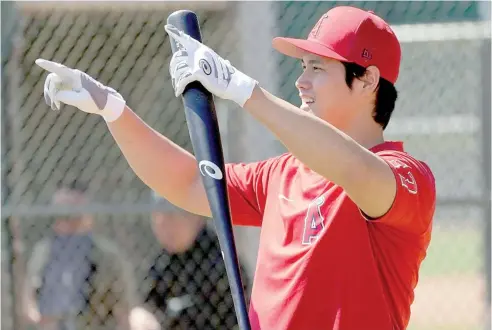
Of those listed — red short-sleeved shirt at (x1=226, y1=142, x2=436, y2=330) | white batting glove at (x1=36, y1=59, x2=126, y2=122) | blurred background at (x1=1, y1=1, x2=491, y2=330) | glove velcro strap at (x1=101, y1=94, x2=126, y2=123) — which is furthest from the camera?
blurred background at (x1=1, y1=1, x2=491, y2=330)

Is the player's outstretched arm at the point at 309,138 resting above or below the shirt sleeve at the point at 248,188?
above

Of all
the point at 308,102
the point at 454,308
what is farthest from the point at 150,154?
the point at 454,308

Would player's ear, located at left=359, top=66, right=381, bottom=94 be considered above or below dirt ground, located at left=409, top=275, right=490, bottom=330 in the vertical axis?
above

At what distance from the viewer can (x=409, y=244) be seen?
2.61 meters

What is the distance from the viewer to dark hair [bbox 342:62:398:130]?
8.83 feet

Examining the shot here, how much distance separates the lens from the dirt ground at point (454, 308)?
216 inches

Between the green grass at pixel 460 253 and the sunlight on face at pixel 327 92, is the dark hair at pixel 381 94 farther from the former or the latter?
A: the green grass at pixel 460 253

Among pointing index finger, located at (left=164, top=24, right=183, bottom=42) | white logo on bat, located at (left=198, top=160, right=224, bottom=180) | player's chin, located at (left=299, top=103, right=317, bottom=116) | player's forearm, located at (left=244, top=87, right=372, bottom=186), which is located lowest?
white logo on bat, located at (left=198, top=160, right=224, bottom=180)

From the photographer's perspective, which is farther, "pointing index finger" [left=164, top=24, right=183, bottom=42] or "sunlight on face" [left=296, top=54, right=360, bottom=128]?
"sunlight on face" [left=296, top=54, right=360, bottom=128]

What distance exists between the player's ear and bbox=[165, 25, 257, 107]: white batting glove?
41 centimetres

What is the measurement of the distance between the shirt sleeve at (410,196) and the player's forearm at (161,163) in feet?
2.05

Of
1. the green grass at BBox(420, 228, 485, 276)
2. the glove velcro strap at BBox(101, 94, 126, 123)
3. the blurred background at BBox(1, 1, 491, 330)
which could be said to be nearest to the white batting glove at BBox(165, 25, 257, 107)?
the glove velcro strap at BBox(101, 94, 126, 123)

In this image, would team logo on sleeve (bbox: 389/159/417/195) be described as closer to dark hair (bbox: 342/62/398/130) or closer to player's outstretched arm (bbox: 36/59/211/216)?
dark hair (bbox: 342/62/398/130)

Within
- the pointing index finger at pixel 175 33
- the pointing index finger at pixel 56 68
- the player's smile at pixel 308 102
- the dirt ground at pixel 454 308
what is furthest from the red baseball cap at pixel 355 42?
the dirt ground at pixel 454 308
